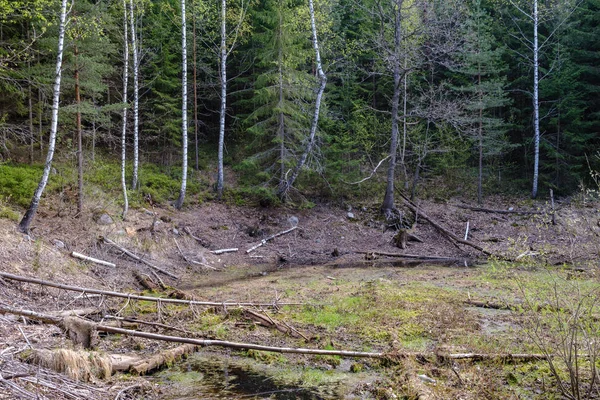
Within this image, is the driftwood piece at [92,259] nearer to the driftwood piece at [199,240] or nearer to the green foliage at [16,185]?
the green foliage at [16,185]

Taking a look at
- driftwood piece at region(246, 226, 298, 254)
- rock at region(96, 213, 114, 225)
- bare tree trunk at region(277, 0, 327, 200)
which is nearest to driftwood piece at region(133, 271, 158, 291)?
rock at region(96, 213, 114, 225)

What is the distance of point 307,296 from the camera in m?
11.0

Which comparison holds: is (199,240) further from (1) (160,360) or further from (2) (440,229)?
(1) (160,360)

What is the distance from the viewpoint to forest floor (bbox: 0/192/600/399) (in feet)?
19.2

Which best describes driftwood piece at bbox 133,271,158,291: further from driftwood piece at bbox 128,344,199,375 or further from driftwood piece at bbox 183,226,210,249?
driftwood piece at bbox 128,344,199,375

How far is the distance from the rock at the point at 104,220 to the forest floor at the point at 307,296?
0.14 metres

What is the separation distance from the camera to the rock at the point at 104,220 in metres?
14.9

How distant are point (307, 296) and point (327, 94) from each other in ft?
48.0

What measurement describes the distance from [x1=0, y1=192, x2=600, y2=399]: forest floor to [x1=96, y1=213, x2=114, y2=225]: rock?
5.7 inches

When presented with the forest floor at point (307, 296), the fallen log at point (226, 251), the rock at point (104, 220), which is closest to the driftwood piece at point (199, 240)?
the forest floor at point (307, 296)

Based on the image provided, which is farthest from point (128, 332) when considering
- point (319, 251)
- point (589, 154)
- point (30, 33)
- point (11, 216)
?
point (589, 154)

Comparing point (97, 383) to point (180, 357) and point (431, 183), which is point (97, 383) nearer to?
point (180, 357)

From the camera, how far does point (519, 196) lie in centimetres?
2603

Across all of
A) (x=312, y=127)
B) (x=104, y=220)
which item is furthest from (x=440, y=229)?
(x=104, y=220)
